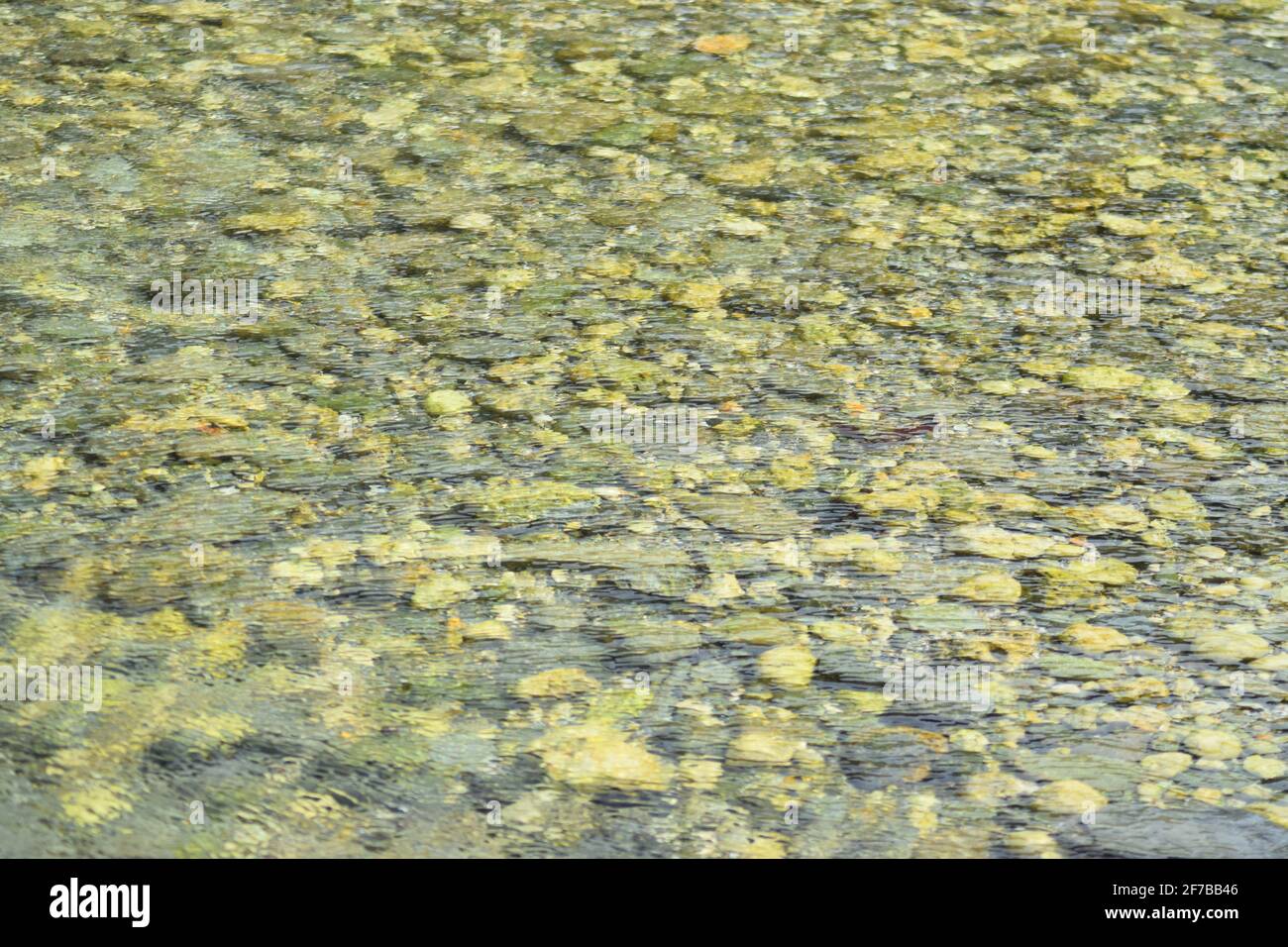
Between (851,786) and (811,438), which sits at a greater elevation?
(811,438)

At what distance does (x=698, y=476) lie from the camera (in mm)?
1612

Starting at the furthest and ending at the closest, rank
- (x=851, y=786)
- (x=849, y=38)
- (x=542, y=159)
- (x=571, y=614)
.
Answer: (x=849, y=38) → (x=542, y=159) → (x=571, y=614) → (x=851, y=786)

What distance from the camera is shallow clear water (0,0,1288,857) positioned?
1.27m

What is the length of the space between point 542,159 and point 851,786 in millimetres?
1252

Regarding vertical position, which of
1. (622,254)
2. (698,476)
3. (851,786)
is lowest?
(851,786)

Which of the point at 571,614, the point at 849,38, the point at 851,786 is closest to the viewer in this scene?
the point at 851,786

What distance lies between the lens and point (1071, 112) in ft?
7.54

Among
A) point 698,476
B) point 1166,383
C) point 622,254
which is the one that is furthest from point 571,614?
point 1166,383

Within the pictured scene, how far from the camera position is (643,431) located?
1675mm

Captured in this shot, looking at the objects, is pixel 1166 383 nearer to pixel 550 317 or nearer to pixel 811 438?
pixel 811 438

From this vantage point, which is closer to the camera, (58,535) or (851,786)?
(851,786)

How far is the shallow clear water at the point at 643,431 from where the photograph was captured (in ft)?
4.16

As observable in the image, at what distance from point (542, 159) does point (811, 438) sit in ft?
2.50

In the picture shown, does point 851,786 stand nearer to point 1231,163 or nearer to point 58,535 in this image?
point 58,535
